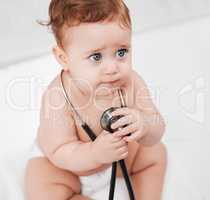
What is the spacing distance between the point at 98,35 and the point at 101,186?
0.27m

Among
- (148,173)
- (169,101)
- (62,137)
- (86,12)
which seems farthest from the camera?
(169,101)

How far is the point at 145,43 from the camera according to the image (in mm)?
1150

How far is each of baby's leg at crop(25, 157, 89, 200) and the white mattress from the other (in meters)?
0.04

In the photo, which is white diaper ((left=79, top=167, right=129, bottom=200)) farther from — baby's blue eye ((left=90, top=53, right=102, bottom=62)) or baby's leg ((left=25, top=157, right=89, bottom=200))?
baby's blue eye ((left=90, top=53, right=102, bottom=62))

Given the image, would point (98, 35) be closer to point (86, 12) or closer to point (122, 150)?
point (86, 12)

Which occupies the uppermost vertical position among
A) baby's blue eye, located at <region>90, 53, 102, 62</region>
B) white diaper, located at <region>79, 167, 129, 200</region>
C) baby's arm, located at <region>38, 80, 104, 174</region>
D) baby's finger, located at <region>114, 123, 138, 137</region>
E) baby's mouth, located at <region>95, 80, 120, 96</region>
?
baby's blue eye, located at <region>90, 53, 102, 62</region>

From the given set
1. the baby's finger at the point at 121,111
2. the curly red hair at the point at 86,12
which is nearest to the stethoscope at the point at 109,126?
the baby's finger at the point at 121,111

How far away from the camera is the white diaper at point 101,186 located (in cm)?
83

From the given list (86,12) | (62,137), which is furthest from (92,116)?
(86,12)

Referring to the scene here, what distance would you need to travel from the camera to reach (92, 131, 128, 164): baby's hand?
2.29 feet

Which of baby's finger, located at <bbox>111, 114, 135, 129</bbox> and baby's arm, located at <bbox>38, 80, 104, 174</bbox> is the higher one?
baby's finger, located at <bbox>111, 114, 135, 129</bbox>

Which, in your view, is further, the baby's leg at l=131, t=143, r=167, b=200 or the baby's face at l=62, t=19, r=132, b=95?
the baby's leg at l=131, t=143, r=167, b=200

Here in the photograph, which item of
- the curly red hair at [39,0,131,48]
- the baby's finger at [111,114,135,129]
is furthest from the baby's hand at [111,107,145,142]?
the curly red hair at [39,0,131,48]

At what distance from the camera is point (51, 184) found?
82cm
